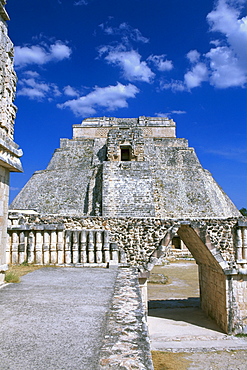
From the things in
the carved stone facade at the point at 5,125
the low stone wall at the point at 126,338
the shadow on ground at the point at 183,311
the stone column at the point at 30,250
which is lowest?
the shadow on ground at the point at 183,311

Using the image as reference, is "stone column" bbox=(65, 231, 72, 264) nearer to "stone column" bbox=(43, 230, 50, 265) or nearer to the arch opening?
"stone column" bbox=(43, 230, 50, 265)

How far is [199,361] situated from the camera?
6.66 meters

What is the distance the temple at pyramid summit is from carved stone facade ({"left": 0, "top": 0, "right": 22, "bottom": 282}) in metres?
12.8

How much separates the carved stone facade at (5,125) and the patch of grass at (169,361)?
4.19 m

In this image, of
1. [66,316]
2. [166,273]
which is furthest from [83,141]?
[66,316]

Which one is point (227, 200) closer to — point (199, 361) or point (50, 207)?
point (50, 207)

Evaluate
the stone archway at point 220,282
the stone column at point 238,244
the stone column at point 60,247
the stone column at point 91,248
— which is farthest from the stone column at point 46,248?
the stone column at point 238,244

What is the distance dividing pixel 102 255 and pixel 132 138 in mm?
15793

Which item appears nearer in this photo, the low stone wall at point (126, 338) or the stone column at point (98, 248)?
the low stone wall at point (126, 338)

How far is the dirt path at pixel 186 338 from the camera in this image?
658 cm

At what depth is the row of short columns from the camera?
6.54 m

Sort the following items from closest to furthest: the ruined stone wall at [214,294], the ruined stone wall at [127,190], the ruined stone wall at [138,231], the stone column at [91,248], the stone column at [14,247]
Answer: the stone column at [14,247], the stone column at [91,248], the ruined stone wall at [138,231], the ruined stone wall at [214,294], the ruined stone wall at [127,190]

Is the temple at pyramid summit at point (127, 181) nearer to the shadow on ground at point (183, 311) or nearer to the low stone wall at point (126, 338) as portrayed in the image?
the shadow on ground at point (183, 311)

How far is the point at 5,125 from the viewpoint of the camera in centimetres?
412
